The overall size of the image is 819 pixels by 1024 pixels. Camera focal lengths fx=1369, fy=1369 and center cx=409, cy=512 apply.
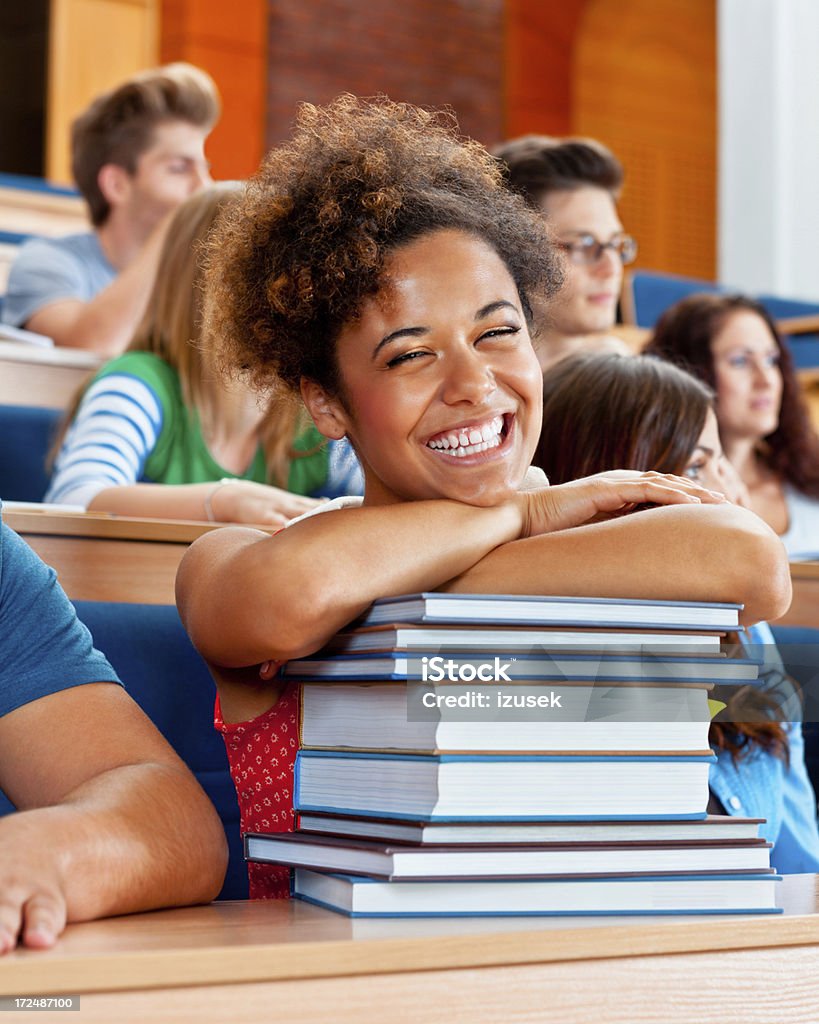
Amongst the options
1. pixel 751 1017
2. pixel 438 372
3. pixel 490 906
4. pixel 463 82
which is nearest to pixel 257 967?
pixel 490 906

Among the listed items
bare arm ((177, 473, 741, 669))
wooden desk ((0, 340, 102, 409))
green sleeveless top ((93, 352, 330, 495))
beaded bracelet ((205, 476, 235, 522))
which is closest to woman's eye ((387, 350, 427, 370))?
bare arm ((177, 473, 741, 669))

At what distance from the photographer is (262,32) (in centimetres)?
627

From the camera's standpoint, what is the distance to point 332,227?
0.96 m

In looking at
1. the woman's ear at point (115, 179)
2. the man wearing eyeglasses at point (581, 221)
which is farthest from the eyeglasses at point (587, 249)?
the woman's ear at point (115, 179)

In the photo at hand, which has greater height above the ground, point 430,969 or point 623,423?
point 623,423

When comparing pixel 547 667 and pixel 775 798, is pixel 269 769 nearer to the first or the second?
pixel 547 667

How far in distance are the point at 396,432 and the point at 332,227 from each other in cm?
15

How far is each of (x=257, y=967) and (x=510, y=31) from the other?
7041 mm

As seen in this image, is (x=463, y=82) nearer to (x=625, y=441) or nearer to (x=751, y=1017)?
(x=625, y=441)

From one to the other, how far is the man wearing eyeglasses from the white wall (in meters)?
3.73

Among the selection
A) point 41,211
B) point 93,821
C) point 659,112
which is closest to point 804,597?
point 93,821

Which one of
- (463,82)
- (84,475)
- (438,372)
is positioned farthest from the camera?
(463,82)

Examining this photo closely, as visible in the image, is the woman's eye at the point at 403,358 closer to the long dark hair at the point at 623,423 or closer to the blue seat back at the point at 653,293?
the long dark hair at the point at 623,423

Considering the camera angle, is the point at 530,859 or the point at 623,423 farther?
the point at 623,423
